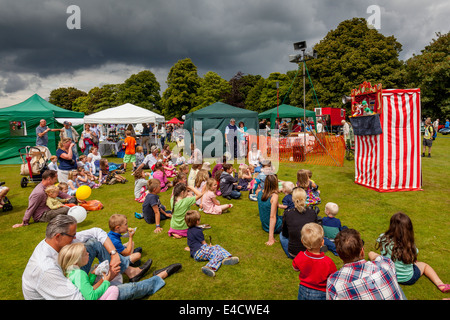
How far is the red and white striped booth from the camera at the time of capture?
7.78 meters

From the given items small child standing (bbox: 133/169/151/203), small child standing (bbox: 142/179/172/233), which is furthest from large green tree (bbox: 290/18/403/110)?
small child standing (bbox: 142/179/172/233)

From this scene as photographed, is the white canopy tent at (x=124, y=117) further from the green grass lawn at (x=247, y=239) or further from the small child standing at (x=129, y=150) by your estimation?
the green grass lawn at (x=247, y=239)

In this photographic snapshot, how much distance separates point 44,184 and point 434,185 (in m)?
11.3

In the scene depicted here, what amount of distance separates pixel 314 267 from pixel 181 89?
159 ft

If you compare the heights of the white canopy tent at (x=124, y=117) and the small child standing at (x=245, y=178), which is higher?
the white canopy tent at (x=124, y=117)

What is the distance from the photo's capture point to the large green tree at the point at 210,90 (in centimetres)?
4866

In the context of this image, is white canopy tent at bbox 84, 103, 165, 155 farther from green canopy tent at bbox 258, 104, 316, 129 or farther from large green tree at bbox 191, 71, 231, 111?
large green tree at bbox 191, 71, 231, 111

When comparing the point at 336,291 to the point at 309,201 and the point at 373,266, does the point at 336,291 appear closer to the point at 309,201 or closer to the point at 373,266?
the point at 373,266

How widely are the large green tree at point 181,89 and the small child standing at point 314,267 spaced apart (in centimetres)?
4675

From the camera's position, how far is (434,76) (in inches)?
1120

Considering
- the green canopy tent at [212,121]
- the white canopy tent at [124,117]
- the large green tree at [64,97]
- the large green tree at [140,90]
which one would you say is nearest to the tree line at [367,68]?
the green canopy tent at [212,121]

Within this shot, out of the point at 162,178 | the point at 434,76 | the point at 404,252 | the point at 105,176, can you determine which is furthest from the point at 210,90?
the point at 404,252

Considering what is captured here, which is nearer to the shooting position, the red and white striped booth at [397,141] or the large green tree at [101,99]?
the red and white striped booth at [397,141]

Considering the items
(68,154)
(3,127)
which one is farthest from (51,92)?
(68,154)
